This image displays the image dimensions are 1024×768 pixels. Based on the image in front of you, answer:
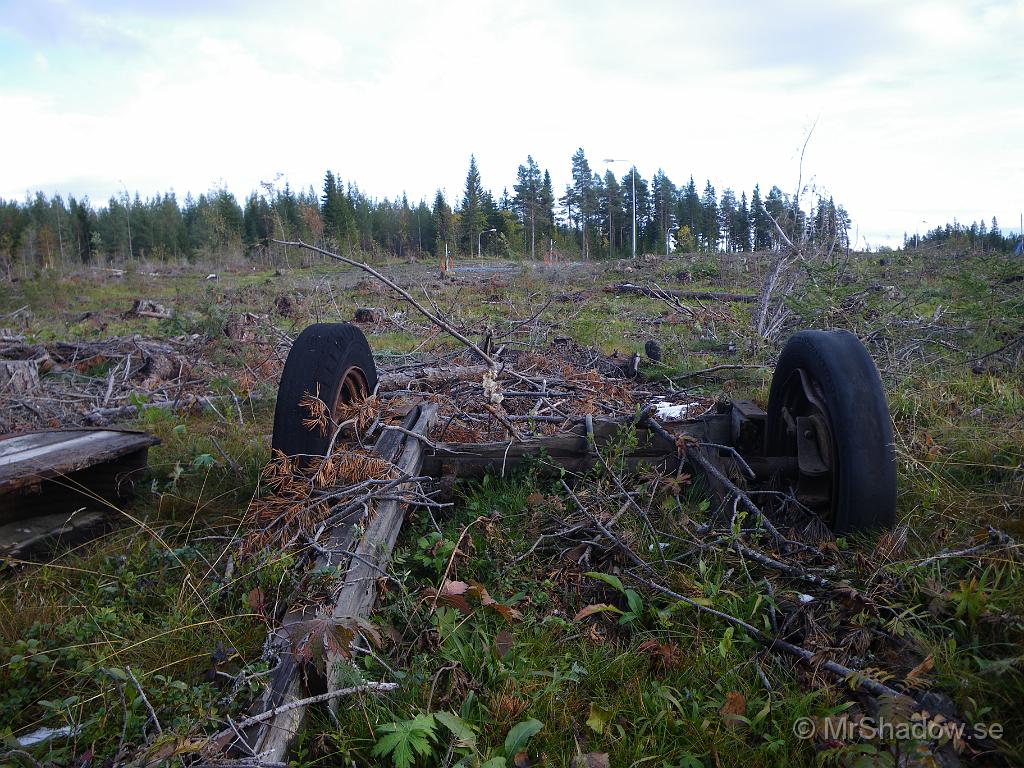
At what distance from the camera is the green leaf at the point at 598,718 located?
2.02 m

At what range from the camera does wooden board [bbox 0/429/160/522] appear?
332cm

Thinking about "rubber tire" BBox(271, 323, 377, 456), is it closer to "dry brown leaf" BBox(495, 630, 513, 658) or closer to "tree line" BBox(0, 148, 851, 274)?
"dry brown leaf" BBox(495, 630, 513, 658)

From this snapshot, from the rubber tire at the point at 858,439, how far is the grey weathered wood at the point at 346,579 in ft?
6.84

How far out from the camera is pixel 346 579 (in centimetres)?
239

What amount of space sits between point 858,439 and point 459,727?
2.02 metres

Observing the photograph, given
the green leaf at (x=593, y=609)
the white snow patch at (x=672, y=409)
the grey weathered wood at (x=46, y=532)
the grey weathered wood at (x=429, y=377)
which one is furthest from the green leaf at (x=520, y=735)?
the grey weathered wood at (x=429, y=377)

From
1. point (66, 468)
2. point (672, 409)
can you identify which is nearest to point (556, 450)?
point (672, 409)

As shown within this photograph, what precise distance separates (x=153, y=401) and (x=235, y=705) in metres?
5.16

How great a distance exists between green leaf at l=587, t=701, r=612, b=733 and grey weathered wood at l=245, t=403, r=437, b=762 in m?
0.89

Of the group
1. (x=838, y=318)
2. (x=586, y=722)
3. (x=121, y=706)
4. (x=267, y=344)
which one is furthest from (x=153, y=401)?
(x=838, y=318)

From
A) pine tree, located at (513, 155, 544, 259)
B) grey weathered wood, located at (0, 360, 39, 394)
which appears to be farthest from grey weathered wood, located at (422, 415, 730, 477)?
pine tree, located at (513, 155, 544, 259)

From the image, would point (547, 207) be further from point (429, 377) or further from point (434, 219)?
point (429, 377)

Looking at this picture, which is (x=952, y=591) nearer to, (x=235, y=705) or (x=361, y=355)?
(x=235, y=705)

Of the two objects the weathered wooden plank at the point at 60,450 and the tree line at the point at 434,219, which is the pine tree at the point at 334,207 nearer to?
the tree line at the point at 434,219
